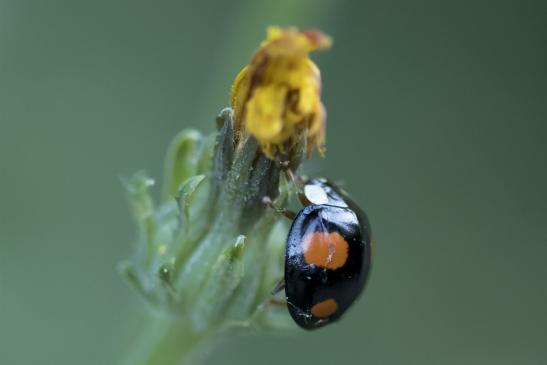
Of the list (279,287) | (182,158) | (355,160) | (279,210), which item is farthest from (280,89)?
(355,160)

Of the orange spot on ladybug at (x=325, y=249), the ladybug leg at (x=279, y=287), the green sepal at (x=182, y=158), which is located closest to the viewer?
the orange spot on ladybug at (x=325, y=249)

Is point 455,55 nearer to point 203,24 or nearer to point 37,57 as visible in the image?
point 203,24

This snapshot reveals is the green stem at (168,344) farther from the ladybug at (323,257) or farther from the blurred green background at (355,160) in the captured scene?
the blurred green background at (355,160)

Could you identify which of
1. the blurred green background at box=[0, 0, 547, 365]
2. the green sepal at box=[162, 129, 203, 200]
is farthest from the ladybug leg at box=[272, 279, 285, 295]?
the blurred green background at box=[0, 0, 547, 365]

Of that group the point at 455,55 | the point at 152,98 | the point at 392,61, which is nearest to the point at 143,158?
the point at 152,98

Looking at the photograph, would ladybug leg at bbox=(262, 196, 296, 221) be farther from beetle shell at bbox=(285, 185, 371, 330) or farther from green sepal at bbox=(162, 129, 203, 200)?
green sepal at bbox=(162, 129, 203, 200)

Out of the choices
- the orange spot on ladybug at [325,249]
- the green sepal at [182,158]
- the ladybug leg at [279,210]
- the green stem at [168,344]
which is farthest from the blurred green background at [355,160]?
the orange spot on ladybug at [325,249]
